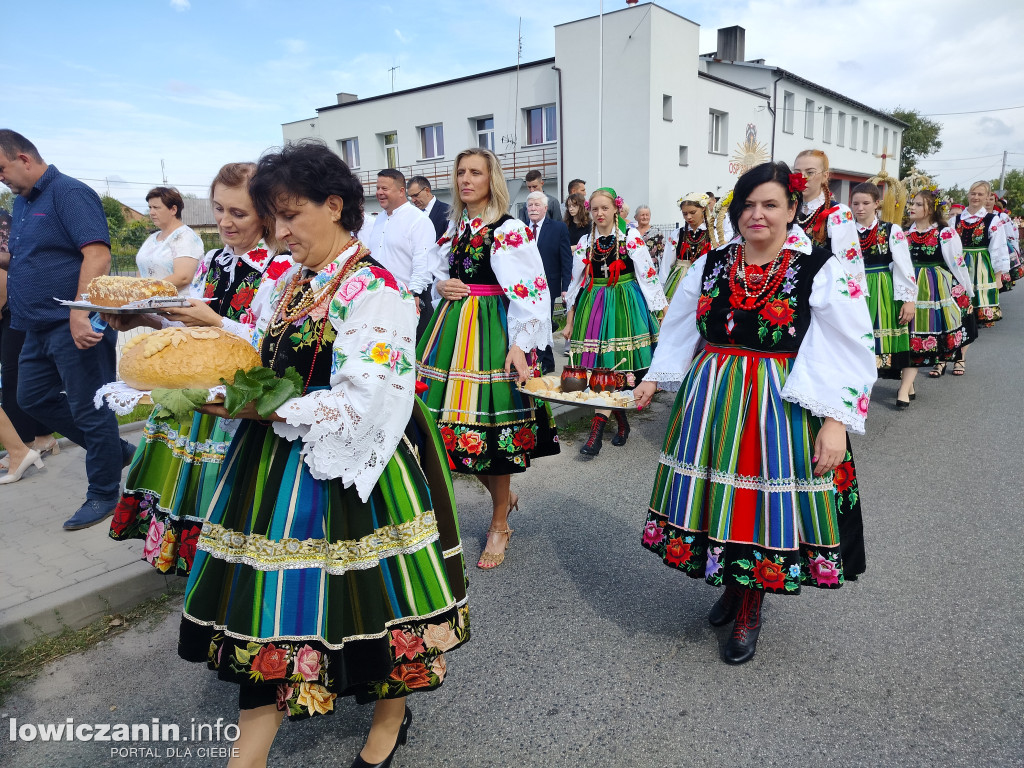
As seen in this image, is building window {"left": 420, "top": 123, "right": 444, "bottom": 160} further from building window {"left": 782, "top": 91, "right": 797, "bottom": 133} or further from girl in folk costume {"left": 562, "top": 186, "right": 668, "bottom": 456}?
girl in folk costume {"left": 562, "top": 186, "right": 668, "bottom": 456}

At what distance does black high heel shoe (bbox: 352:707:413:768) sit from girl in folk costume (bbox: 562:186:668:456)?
3596 mm

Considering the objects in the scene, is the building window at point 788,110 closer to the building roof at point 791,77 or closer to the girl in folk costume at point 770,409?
the building roof at point 791,77

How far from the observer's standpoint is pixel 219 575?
1.90 metres

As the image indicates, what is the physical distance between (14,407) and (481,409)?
4.05 meters

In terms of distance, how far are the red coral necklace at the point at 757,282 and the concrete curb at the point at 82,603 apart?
307 cm

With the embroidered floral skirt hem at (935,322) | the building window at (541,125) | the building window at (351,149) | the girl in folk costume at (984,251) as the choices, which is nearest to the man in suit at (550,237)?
the embroidered floral skirt hem at (935,322)

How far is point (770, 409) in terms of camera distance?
8.59 ft

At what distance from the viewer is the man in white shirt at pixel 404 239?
6547mm

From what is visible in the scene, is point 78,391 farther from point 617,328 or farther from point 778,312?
point 617,328

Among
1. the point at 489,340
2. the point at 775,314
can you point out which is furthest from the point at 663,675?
the point at 489,340

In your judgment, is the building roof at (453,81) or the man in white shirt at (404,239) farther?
the building roof at (453,81)

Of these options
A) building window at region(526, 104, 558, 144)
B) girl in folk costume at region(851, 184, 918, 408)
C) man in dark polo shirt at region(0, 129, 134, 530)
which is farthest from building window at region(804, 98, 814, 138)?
man in dark polo shirt at region(0, 129, 134, 530)

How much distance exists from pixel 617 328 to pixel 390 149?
2423 centimetres

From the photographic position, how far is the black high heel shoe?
7.06 feet
